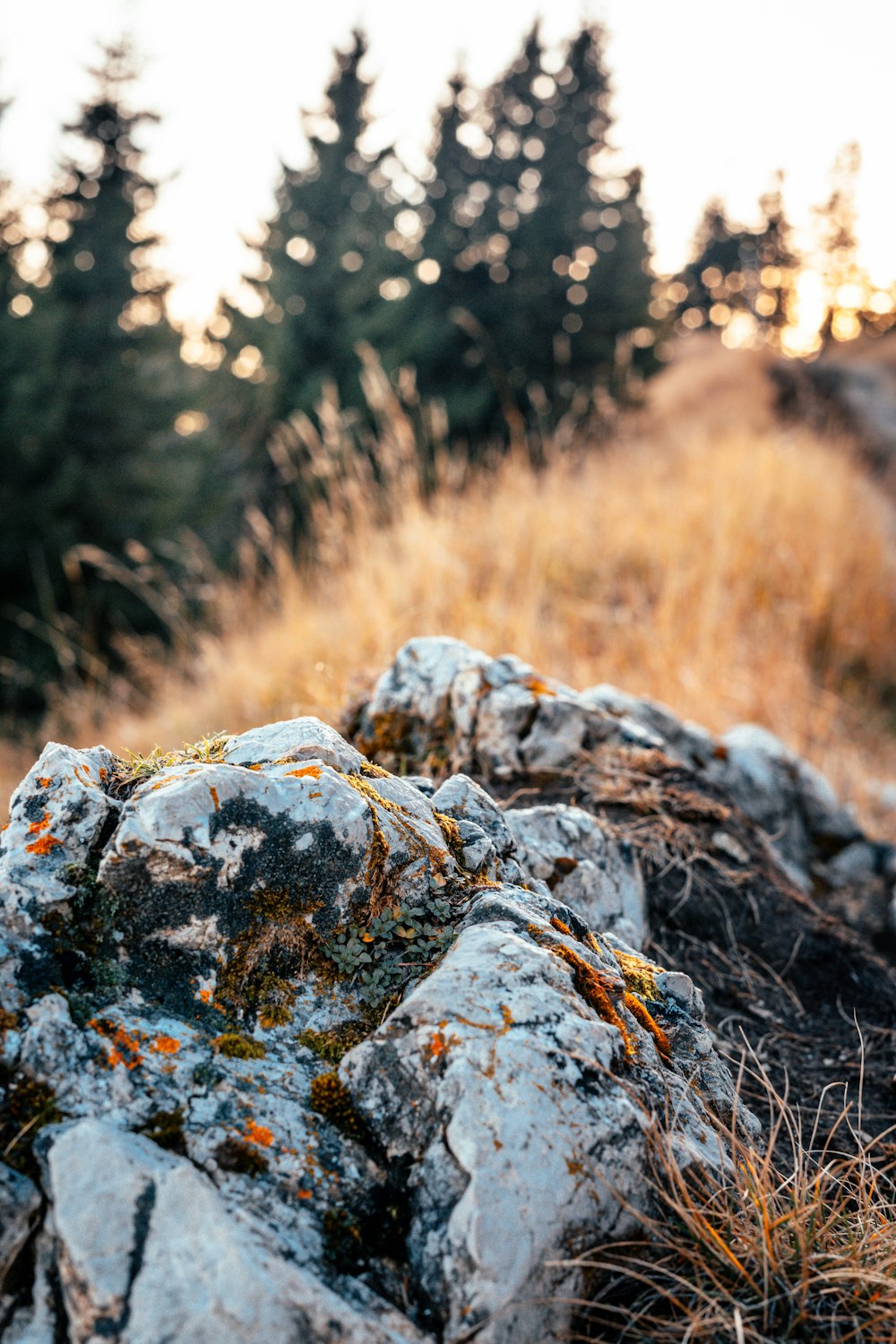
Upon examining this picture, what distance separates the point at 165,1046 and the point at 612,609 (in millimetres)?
4499

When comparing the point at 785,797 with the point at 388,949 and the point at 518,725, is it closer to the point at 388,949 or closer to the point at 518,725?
the point at 518,725

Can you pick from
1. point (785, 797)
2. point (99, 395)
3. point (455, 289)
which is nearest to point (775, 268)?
point (455, 289)

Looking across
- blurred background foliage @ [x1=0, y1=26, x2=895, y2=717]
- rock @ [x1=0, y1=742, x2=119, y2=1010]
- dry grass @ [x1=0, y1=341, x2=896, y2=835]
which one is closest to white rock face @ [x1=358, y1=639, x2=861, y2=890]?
dry grass @ [x1=0, y1=341, x2=896, y2=835]

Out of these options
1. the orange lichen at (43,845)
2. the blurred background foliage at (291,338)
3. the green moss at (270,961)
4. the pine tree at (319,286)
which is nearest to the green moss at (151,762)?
the orange lichen at (43,845)

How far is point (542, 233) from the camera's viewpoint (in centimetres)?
1370

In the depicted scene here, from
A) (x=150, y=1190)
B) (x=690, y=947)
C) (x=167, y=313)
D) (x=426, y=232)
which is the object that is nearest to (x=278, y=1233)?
(x=150, y=1190)

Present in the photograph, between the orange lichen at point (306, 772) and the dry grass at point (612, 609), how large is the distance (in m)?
1.38

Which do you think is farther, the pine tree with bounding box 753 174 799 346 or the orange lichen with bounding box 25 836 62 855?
the pine tree with bounding box 753 174 799 346

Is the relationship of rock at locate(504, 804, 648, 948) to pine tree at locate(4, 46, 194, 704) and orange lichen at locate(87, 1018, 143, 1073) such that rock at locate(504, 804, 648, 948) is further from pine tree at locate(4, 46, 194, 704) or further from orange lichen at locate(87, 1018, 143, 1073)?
pine tree at locate(4, 46, 194, 704)

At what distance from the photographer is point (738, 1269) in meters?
1.12

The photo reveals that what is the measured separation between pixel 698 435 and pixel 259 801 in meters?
9.91

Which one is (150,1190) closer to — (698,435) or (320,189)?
(698,435)

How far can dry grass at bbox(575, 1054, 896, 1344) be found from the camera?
1086 mm

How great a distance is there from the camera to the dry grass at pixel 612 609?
4.32 metres
